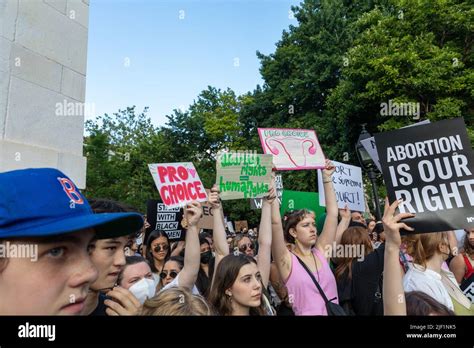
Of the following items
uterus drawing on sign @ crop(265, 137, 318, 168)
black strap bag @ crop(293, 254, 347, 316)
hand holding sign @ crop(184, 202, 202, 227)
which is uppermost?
uterus drawing on sign @ crop(265, 137, 318, 168)

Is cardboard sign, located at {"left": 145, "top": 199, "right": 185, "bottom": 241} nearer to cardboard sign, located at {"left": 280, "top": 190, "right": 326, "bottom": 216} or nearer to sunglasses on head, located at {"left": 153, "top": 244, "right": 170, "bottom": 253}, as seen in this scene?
sunglasses on head, located at {"left": 153, "top": 244, "right": 170, "bottom": 253}

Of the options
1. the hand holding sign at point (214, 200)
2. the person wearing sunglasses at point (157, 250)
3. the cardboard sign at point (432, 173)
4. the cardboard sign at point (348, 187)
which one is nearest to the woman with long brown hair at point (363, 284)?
the cardboard sign at point (432, 173)

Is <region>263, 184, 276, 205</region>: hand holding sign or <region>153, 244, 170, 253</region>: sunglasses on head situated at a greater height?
<region>263, 184, 276, 205</region>: hand holding sign

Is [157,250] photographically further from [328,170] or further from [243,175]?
[328,170]

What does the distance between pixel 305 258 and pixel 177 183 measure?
76.5 inches

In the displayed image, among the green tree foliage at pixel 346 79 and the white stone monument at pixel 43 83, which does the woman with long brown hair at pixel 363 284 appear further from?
the green tree foliage at pixel 346 79

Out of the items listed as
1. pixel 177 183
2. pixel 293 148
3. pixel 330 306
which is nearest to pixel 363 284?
pixel 330 306

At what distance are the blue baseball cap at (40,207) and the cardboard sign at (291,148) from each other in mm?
3848

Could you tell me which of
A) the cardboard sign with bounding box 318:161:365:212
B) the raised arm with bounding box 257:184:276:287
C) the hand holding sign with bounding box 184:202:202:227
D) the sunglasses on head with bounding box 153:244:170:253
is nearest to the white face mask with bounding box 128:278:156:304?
the hand holding sign with bounding box 184:202:202:227

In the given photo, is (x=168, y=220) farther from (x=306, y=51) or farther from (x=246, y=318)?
(x=306, y=51)

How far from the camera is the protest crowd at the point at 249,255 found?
135 cm

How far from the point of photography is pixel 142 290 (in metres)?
3.02

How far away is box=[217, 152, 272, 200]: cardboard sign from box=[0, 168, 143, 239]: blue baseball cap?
307 centimetres

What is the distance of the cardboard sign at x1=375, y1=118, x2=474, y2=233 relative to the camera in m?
3.00
